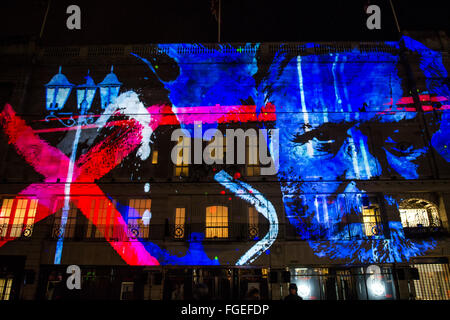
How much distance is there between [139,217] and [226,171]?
5.65 meters

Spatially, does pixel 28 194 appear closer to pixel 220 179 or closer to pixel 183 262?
pixel 183 262

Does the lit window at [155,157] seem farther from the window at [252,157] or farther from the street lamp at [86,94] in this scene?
the window at [252,157]

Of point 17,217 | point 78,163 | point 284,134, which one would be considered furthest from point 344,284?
point 17,217

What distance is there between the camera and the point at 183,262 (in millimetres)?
15844

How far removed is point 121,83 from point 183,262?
11943 millimetres

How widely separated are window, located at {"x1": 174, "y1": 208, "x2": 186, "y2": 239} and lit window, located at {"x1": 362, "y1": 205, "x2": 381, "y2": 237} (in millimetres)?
10183

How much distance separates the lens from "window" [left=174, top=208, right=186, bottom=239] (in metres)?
16.5

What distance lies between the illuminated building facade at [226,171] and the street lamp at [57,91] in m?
0.07

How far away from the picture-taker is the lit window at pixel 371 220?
656 inches

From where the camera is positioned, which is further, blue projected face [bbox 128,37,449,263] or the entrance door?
blue projected face [bbox 128,37,449,263]

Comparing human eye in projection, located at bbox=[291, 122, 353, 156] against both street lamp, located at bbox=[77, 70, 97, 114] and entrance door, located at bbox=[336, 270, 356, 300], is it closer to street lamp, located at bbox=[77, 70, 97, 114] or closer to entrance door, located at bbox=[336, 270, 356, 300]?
entrance door, located at bbox=[336, 270, 356, 300]

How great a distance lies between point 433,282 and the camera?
51.3 feet

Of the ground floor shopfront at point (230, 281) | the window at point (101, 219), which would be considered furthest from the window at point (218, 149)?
the window at point (101, 219)

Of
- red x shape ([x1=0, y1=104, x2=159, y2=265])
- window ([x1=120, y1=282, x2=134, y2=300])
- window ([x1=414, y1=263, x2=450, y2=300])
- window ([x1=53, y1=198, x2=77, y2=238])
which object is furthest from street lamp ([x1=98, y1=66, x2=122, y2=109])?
window ([x1=414, y1=263, x2=450, y2=300])
